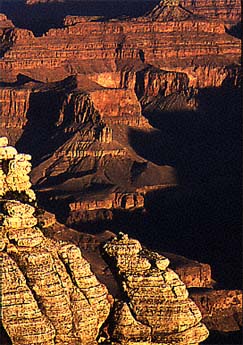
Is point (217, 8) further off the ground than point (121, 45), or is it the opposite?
point (121, 45)

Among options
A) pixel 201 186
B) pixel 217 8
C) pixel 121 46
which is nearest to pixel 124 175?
pixel 201 186

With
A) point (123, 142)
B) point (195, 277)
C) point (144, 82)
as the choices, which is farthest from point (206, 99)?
point (195, 277)

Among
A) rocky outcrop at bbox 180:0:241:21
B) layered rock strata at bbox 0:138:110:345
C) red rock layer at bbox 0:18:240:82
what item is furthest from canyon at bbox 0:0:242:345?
rocky outcrop at bbox 180:0:241:21

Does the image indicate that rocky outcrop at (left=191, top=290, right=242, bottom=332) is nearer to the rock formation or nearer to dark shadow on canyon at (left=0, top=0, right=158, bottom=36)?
the rock formation

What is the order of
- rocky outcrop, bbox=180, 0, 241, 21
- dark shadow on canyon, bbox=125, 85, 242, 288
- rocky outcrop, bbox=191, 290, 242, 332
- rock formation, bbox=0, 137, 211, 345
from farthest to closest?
rocky outcrop, bbox=180, 0, 241, 21 → dark shadow on canyon, bbox=125, 85, 242, 288 → rocky outcrop, bbox=191, 290, 242, 332 → rock formation, bbox=0, 137, 211, 345

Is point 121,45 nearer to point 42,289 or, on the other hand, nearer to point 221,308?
point 221,308

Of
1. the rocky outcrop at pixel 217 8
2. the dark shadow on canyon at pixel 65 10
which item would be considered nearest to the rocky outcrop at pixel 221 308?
the dark shadow on canyon at pixel 65 10

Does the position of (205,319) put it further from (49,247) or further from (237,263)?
(49,247)
